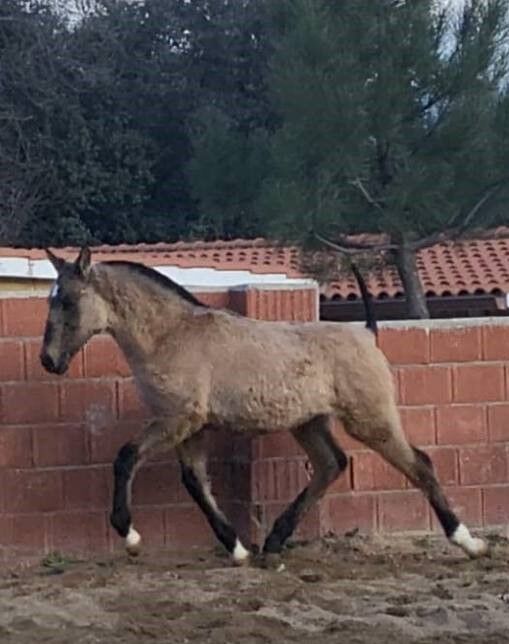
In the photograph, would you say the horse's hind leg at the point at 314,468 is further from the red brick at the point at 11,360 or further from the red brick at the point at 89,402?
the red brick at the point at 11,360

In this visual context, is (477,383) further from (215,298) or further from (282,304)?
(215,298)

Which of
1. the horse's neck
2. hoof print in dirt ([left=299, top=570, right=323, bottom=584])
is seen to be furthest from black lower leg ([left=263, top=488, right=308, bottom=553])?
the horse's neck

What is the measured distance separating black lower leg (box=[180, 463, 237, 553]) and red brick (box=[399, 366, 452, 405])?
5.02ft

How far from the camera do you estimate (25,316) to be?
29.1ft

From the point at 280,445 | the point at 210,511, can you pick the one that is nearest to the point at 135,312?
the point at 210,511

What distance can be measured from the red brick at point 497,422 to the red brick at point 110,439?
2.19m

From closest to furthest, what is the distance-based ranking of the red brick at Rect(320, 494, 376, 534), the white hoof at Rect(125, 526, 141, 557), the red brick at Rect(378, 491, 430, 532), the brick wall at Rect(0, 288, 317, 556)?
1. the white hoof at Rect(125, 526, 141, 557)
2. the brick wall at Rect(0, 288, 317, 556)
3. the red brick at Rect(320, 494, 376, 534)
4. the red brick at Rect(378, 491, 430, 532)

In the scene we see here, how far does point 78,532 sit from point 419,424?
7.14 ft

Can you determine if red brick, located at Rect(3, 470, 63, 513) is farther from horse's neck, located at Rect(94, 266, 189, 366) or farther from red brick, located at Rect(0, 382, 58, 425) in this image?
horse's neck, located at Rect(94, 266, 189, 366)

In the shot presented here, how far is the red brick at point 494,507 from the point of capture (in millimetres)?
9562

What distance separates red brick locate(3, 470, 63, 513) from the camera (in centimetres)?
877

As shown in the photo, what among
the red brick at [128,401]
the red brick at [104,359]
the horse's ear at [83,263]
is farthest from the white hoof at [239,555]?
the horse's ear at [83,263]

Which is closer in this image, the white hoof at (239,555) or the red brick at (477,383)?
the white hoof at (239,555)

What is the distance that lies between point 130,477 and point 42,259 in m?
4.65
